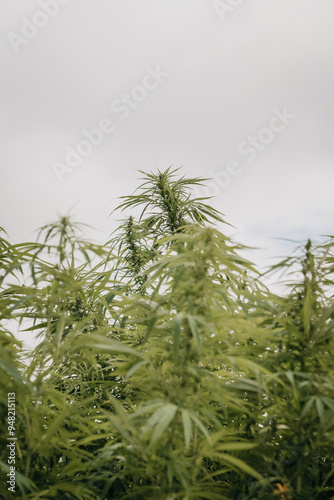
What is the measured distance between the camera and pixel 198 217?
258 cm

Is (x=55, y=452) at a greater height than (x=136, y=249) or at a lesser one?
lesser

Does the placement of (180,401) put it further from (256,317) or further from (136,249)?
(136,249)

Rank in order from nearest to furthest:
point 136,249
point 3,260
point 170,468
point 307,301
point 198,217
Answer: point 170,468
point 307,301
point 3,260
point 136,249
point 198,217

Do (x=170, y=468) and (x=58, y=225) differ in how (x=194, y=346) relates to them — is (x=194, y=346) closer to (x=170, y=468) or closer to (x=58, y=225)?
(x=170, y=468)

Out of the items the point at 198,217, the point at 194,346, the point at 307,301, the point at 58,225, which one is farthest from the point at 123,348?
the point at 198,217

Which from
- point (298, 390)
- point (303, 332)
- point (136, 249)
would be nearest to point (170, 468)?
point (298, 390)

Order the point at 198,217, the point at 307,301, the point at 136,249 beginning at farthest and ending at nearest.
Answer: the point at 198,217
the point at 136,249
the point at 307,301

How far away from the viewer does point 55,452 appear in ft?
4.55

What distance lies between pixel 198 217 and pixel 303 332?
1.42m

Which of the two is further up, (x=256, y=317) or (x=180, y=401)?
(x=256, y=317)

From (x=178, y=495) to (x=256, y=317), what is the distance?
24.0 inches

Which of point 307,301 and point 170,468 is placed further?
point 307,301

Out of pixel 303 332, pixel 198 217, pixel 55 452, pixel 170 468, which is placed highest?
pixel 198 217

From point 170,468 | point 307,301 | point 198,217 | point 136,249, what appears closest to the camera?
point 170,468
